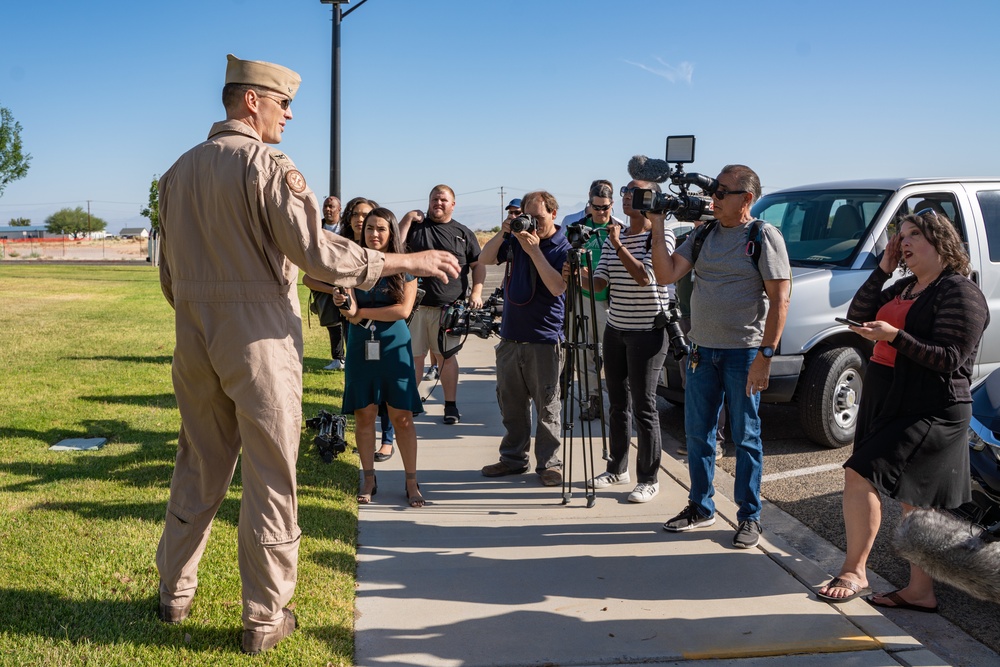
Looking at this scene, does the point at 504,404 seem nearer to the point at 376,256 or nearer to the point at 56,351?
the point at 376,256

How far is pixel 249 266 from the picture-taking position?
3.34 meters

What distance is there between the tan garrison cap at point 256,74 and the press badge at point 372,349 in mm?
2183

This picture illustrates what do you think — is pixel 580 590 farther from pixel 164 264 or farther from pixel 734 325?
pixel 164 264

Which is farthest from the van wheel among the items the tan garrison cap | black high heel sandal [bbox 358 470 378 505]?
the tan garrison cap

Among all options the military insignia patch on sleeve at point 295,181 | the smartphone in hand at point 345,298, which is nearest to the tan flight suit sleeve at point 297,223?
the military insignia patch on sleeve at point 295,181

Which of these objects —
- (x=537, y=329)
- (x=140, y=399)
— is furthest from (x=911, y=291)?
(x=140, y=399)

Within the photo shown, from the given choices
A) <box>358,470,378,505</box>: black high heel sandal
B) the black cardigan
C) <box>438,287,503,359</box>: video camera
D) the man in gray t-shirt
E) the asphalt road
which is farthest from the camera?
<box>438,287,503,359</box>: video camera

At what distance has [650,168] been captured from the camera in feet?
15.5

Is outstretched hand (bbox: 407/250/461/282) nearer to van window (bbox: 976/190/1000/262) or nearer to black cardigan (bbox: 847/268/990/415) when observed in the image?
black cardigan (bbox: 847/268/990/415)

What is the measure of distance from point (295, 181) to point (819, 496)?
416 cm

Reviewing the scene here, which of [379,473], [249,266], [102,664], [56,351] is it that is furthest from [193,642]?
[56,351]

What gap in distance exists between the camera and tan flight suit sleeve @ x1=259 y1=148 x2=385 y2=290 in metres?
3.26

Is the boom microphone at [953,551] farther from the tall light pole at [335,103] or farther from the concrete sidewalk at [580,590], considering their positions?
the tall light pole at [335,103]

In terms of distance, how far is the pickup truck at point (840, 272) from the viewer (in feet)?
22.4
